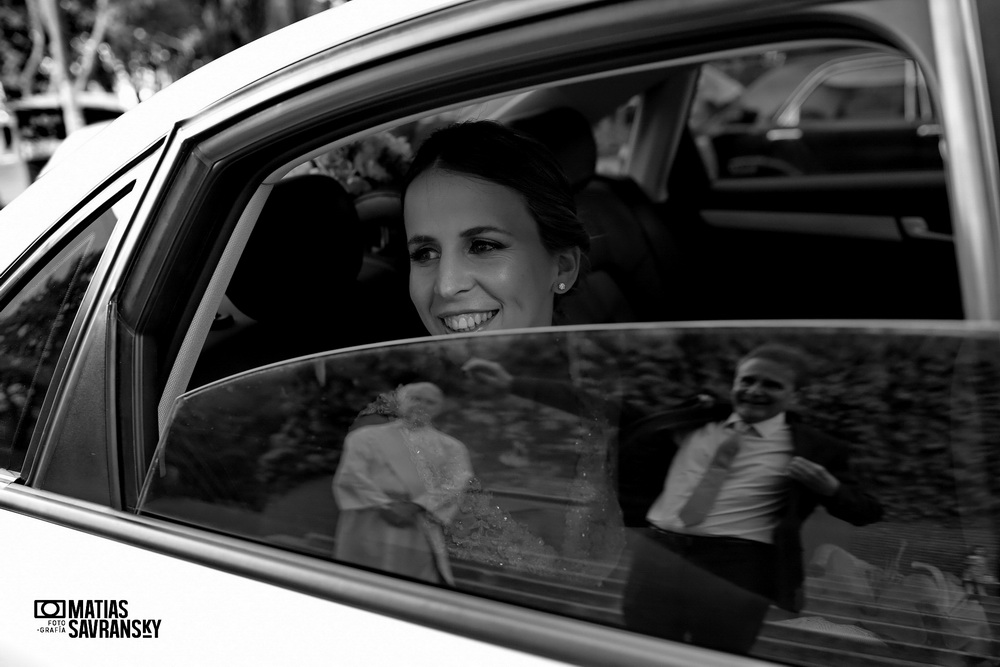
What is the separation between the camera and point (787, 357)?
3.10ft

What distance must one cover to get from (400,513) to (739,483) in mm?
392

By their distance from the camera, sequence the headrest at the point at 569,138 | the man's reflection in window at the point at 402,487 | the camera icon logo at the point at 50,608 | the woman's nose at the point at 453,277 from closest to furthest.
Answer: the man's reflection in window at the point at 402,487 → the camera icon logo at the point at 50,608 → the woman's nose at the point at 453,277 → the headrest at the point at 569,138

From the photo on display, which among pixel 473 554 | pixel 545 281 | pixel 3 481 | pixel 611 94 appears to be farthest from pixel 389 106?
pixel 611 94

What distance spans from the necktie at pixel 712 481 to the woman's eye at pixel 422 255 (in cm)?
80

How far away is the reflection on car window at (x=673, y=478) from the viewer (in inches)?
35.9

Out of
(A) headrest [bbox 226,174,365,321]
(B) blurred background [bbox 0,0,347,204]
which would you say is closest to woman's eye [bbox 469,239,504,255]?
(A) headrest [bbox 226,174,365,321]

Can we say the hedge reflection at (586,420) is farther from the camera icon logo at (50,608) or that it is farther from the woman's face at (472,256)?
the woman's face at (472,256)

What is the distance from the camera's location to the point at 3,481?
149 centimetres

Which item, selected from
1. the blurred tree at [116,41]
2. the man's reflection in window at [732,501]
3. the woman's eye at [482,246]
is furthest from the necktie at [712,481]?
the blurred tree at [116,41]

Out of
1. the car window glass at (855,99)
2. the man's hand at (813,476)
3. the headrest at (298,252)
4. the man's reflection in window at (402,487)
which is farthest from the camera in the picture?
the car window glass at (855,99)

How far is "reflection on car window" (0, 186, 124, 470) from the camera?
145 cm

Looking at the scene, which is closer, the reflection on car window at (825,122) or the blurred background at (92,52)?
the reflection on car window at (825,122)

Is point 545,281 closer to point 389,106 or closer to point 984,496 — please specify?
point 389,106

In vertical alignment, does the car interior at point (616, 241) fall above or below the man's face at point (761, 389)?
above
